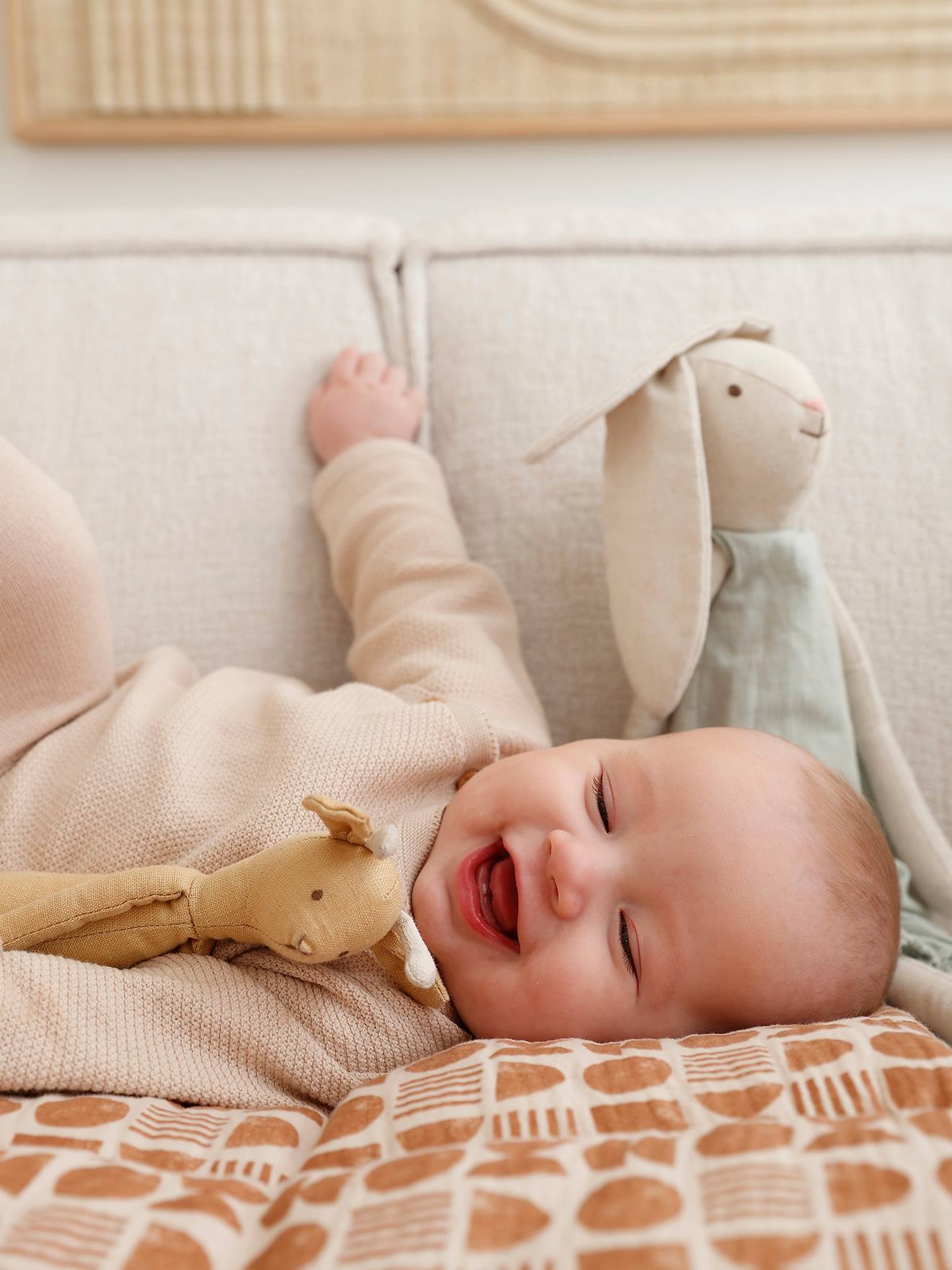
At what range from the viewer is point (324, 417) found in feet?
3.77

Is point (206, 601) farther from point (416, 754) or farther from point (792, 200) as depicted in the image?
point (792, 200)

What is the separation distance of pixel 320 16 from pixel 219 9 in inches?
5.2

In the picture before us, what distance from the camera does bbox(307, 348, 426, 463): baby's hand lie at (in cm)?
113

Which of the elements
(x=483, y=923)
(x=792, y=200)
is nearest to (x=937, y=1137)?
(x=483, y=923)

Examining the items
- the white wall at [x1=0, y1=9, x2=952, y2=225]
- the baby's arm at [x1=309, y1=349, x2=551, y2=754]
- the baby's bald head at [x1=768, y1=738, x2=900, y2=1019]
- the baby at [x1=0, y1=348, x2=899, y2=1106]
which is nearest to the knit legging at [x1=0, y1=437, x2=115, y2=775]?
the baby at [x1=0, y1=348, x2=899, y2=1106]

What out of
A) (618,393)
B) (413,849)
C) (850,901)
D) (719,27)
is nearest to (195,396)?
(618,393)

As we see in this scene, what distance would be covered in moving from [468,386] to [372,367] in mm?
103

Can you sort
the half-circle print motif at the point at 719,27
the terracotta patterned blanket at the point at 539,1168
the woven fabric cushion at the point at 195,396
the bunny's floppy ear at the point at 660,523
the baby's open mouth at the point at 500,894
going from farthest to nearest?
the half-circle print motif at the point at 719,27 → the woven fabric cushion at the point at 195,396 → the bunny's floppy ear at the point at 660,523 → the baby's open mouth at the point at 500,894 → the terracotta patterned blanket at the point at 539,1168

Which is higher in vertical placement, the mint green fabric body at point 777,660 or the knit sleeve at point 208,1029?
the mint green fabric body at point 777,660

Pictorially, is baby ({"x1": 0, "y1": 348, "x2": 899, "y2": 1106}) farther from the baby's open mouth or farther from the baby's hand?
the baby's hand

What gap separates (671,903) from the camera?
2.61 ft

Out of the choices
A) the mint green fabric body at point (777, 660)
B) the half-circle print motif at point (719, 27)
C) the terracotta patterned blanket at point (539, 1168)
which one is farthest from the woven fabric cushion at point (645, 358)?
the terracotta patterned blanket at point (539, 1168)

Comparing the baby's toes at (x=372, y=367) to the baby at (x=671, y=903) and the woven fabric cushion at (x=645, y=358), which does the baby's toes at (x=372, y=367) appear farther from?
the baby at (x=671, y=903)

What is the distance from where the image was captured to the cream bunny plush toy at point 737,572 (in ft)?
3.26
